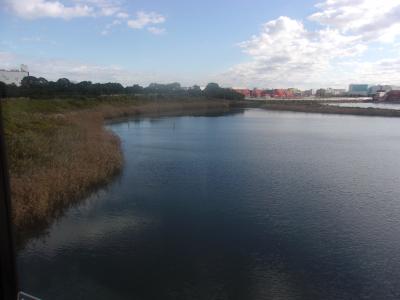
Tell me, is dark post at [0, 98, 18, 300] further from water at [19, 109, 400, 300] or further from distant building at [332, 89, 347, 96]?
distant building at [332, 89, 347, 96]

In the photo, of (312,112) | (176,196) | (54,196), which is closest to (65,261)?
(54,196)

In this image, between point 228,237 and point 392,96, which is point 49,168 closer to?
point 228,237

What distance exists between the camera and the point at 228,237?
267 inches

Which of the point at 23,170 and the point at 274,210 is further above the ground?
the point at 23,170

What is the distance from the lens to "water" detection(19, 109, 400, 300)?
16.9 feet

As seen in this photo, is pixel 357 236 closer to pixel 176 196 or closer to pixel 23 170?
pixel 176 196

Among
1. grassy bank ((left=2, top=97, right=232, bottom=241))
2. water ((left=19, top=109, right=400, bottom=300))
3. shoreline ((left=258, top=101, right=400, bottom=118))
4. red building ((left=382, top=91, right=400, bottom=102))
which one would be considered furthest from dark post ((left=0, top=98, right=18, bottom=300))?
red building ((left=382, top=91, right=400, bottom=102))

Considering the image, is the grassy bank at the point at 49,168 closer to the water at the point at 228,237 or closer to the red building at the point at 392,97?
the water at the point at 228,237

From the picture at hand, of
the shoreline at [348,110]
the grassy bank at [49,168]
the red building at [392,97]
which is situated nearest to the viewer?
the grassy bank at [49,168]

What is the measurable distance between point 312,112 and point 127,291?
43351mm

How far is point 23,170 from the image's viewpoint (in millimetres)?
7762

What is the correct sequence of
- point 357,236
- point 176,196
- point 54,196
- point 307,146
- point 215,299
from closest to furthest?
point 215,299 → point 357,236 → point 54,196 → point 176,196 → point 307,146

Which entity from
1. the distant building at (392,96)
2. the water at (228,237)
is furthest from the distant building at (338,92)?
the water at (228,237)

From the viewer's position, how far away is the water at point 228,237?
16.9 feet
